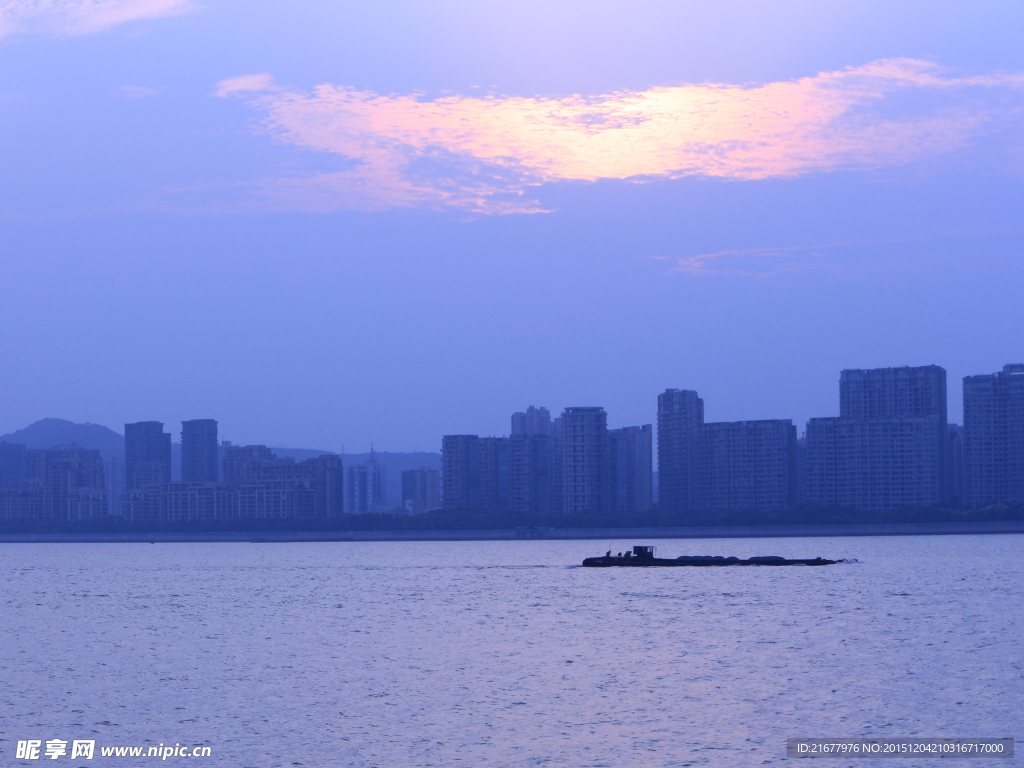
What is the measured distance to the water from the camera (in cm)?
3975

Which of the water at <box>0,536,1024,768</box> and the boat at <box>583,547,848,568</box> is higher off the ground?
the water at <box>0,536,1024,768</box>

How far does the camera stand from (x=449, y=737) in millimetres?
40219

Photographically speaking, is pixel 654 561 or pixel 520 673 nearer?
pixel 520 673

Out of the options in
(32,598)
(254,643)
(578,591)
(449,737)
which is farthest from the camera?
(32,598)

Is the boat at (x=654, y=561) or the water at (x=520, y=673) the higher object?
the water at (x=520, y=673)

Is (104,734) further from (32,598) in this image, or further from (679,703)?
(32,598)

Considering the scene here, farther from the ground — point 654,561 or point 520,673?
point 520,673

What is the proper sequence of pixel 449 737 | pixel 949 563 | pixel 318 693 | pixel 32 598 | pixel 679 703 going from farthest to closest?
pixel 949 563 → pixel 32 598 → pixel 318 693 → pixel 679 703 → pixel 449 737

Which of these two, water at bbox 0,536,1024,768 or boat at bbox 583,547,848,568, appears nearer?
water at bbox 0,536,1024,768

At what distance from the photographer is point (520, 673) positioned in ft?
178

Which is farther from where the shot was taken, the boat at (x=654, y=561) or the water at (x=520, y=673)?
the boat at (x=654, y=561)

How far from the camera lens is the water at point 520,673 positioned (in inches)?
1565

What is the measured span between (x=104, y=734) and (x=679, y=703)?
62.9ft

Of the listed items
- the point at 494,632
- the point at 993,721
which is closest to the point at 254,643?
the point at 494,632
